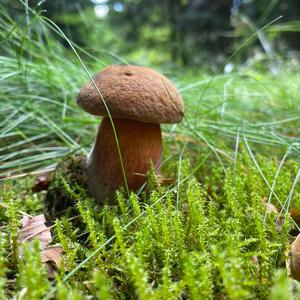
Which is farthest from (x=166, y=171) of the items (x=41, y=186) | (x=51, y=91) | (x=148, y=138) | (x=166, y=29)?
(x=166, y=29)

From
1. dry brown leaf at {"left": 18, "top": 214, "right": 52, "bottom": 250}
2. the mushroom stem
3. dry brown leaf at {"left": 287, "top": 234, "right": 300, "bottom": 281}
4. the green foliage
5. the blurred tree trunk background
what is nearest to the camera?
the green foliage

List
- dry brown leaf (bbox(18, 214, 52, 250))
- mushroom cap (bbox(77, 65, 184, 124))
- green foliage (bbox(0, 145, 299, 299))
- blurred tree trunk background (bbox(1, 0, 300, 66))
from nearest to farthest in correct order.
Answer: green foliage (bbox(0, 145, 299, 299)) → dry brown leaf (bbox(18, 214, 52, 250)) → mushroom cap (bbox(77, 65, 184, 124)) → blurred tree trunk background (bbox(1, 0, 300, 66))

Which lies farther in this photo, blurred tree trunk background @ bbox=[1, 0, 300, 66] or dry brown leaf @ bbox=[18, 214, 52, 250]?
blurred tree trunk background @ bbox=[1, 0, 300, 66]

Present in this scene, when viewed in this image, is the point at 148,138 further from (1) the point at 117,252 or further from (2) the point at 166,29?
(2) the point at 166,29

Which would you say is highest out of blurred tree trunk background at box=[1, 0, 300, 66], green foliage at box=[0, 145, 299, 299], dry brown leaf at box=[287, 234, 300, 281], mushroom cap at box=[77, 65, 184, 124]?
blurred tree trunk background at box=[1, 0, 300, 66]

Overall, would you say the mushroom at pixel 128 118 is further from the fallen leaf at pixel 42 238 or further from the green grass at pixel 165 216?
the fallen leaf at pixel 42 238

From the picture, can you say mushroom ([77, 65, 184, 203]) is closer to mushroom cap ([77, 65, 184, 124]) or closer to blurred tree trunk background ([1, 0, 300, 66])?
mushroom cap ([77, 65, 184, 124])

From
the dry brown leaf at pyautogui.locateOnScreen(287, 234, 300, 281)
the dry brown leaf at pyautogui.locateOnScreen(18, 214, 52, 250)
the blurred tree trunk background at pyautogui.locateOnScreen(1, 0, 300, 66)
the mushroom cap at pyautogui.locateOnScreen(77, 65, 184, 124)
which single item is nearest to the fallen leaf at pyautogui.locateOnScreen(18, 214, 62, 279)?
the dry brown leaf at pyautogui.locateOnScreen(18, 214, 52, 250)

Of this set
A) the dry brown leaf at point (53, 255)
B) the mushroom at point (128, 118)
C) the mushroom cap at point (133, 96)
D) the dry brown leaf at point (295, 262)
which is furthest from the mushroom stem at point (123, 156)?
the dry brown leaf at point (295, 262)
